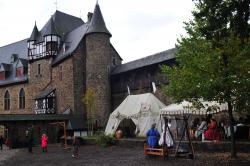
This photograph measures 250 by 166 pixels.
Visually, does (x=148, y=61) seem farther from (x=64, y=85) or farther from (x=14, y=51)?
(x=14, y=51)

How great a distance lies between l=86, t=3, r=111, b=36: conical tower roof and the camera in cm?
4384

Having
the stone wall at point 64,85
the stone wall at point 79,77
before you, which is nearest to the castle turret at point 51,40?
the stone wall at point 64,85

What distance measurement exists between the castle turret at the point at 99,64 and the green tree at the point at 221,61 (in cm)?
2660

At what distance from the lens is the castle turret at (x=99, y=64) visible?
43312 mm

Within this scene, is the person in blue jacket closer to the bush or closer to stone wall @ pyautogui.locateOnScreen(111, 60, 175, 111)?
the bush

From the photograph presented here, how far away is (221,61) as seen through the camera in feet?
52.9

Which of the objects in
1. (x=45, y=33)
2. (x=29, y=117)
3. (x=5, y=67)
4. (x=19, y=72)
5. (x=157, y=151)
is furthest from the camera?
(x=5, y=67)

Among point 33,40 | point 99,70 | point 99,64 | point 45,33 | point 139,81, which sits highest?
point 45,33

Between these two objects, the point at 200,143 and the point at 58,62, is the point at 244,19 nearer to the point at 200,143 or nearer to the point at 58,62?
the point at 200,143

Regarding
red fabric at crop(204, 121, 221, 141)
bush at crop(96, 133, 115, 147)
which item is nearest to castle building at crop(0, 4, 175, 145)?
bush at crop(96, 133, 115, 147)

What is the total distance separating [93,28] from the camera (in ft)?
144

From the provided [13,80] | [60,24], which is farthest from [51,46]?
[13,80]

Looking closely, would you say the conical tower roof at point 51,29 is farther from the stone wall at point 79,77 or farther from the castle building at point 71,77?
the stone wall at point 79,77

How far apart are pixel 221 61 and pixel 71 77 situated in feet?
97.4
